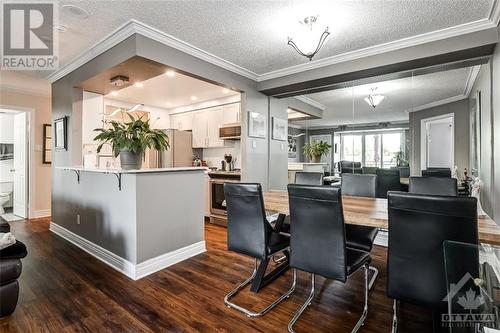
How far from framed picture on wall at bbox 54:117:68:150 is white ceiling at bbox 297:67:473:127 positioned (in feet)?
12.4

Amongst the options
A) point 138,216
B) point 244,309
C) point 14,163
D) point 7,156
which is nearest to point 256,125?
point 138,216

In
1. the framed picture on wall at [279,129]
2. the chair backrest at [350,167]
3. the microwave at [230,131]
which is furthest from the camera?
the microwave at [230,131]

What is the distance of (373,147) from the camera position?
3.91 meters

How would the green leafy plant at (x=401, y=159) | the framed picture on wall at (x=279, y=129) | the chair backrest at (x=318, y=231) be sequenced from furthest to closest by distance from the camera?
1. the framed picture on wall at (x=279, y=129)
2. the green leafy plant at (x=401, y=159)
3. the chair backrest at (x=318, y=231)

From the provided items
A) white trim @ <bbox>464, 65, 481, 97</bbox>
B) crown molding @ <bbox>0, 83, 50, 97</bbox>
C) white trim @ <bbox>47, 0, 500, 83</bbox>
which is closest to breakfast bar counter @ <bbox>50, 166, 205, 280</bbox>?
white trim @ <bbox>47, 0, 500, 83</bbox>

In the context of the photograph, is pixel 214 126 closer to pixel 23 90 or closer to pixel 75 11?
pixel 75 11

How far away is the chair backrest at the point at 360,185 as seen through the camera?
2.98 m

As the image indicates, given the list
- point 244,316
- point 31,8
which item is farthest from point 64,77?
point 244,316

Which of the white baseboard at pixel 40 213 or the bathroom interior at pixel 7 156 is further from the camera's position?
the bathroom interior at pixel 7 156

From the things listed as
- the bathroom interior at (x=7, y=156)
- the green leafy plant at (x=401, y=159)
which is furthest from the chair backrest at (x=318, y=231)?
the bathroom interior at (x=7, y=156)

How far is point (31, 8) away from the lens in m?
2.24

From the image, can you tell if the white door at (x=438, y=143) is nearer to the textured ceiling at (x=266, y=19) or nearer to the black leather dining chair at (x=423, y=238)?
the textured ceiling at (x=266, y=19)

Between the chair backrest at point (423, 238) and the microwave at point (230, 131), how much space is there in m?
3.62

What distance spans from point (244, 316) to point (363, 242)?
3.88 ft
